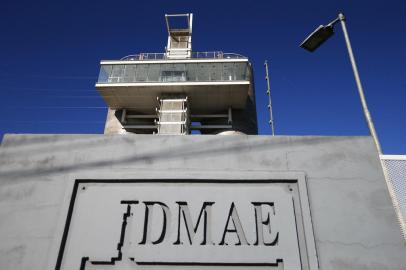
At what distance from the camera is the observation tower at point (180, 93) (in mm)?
22562

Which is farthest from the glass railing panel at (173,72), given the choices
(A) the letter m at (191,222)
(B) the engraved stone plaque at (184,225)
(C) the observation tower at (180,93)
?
(A) the letter m at (191,222)

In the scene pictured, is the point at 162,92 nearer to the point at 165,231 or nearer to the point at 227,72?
the point at 227,72

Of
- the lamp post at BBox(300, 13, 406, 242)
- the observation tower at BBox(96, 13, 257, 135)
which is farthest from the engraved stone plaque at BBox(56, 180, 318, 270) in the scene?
the observation tower at BBox(96, 13, 257, 135)

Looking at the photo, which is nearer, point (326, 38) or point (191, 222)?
point (191, 222)

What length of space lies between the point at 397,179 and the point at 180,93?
20732 mm

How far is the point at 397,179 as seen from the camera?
377 centimetres

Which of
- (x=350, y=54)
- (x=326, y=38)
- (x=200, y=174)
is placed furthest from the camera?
(x=326, y=38)

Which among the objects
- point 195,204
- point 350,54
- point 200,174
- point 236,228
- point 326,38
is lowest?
point 236,228

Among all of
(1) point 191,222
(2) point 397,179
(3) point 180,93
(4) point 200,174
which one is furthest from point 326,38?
(3) point 180,93

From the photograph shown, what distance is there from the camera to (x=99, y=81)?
2266cm

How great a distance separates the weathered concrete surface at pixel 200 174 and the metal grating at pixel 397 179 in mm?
112

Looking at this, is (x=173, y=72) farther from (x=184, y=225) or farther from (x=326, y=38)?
(x=184, y=225)

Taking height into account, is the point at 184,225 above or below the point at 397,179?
below

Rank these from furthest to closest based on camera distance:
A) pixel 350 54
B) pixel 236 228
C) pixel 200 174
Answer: pixel 350 54, pixel 200 174, pixel 236 228
